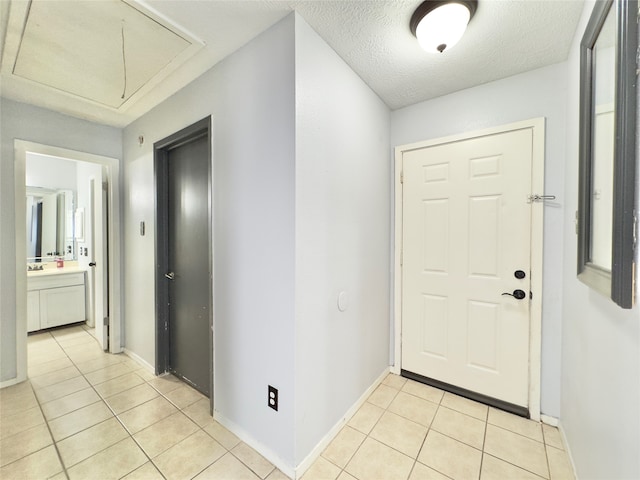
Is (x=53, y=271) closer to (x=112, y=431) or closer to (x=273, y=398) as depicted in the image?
(x=112, y=431)

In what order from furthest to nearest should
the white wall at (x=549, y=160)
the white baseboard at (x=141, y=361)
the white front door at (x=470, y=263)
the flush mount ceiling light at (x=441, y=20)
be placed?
the white baseboard at (x=141, y=361) → the white front door at (x=470, y=263) → the white wall at (x=549, y=160) → the flush mount ceiling light at (x=441, y=20)

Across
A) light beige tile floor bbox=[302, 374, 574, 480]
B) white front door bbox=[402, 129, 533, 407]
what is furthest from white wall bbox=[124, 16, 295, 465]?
white front door bbox=[402, 129, 533, 407]

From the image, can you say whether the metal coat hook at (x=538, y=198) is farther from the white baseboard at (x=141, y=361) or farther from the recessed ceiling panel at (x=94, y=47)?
the white baseboard at (x=141, y=361)

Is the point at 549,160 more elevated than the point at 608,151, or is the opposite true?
the point at 549,160

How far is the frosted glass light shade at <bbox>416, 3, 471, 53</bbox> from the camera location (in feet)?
4.17

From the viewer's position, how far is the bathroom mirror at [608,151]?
2.55 feet

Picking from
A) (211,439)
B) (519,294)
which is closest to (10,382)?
(211,439)

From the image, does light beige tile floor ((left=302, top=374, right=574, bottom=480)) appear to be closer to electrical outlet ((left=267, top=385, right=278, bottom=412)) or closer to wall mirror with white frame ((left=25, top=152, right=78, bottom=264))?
electrical outlet ((left=267, top=385, right=278, bottom=412))

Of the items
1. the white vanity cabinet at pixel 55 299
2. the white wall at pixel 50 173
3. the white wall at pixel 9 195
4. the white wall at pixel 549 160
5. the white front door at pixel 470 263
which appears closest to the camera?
the white wall at pixel 549 160

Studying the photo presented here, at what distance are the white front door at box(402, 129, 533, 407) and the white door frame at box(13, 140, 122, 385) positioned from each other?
119 inches

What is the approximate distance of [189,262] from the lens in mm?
2219

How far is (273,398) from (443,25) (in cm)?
220

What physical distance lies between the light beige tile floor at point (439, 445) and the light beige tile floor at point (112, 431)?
47cm

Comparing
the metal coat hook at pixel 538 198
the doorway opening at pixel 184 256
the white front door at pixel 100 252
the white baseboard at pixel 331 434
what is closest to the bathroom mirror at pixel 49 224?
the white front door at pixel 100 252
